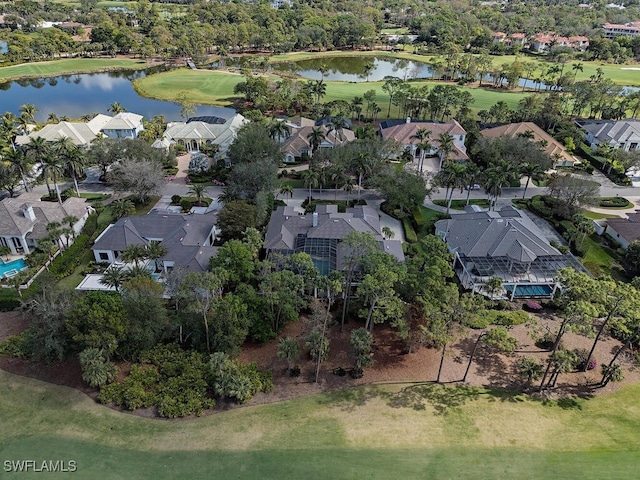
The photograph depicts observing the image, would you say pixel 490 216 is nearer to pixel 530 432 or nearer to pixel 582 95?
pixel 530 432

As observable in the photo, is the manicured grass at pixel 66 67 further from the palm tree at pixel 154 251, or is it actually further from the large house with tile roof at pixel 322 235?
the large house with tile roof at pixel 322 235

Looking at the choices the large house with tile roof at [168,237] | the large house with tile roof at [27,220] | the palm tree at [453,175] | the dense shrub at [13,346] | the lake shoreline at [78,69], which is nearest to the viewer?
the dense shrub at [13,346]

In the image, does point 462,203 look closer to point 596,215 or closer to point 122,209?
point 596,215

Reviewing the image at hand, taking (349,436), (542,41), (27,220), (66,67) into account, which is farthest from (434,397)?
(542,41)

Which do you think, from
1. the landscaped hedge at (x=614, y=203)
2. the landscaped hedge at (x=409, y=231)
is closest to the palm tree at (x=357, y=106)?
the landscaped hedge at (x=409, y=231)

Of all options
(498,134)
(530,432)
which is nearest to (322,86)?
(498,134)

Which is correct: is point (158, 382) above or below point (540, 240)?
below
